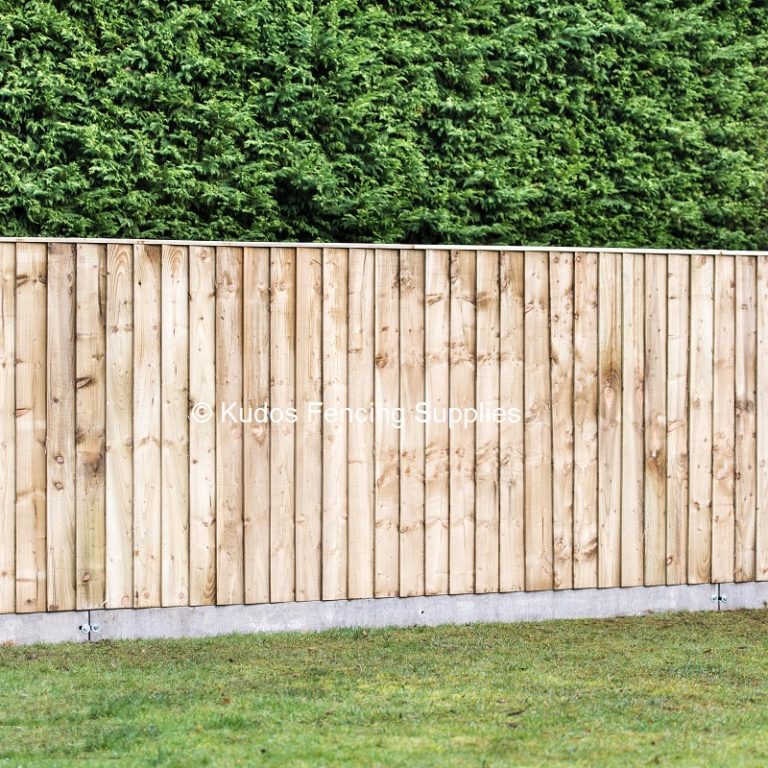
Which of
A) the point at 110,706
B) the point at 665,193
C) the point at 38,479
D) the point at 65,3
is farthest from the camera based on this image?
the point at 665,193

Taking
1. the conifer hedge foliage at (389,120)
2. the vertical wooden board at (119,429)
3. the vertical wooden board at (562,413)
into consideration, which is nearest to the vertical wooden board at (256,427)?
the vertical wooden board at (119,429)

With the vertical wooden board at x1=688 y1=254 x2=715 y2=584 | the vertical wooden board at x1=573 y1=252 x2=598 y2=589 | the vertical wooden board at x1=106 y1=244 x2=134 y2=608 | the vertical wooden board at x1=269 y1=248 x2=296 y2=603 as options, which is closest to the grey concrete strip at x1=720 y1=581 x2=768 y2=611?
the vertical wooden board at x1=688 y1=254 x2=715 y2=584

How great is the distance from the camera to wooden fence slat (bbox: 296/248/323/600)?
22.7 feet

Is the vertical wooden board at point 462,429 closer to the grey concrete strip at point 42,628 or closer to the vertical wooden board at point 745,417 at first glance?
the vertical wooden board at point 745,417

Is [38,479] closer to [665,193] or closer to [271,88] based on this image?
[271,88]

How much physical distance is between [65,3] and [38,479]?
115 inches

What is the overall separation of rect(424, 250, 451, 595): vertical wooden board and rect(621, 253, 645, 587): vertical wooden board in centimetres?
115

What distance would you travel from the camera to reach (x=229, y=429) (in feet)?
22.4

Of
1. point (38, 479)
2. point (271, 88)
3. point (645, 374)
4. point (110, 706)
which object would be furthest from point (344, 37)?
point (110, 706)

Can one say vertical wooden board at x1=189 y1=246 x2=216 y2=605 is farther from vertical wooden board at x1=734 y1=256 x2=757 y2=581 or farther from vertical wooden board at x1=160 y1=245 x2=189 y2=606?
vertical wooden board at x1=734 y1=256 x2=757 y2=581

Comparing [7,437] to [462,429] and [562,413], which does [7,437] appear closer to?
[462,429]

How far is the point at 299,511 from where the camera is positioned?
6.93 metres

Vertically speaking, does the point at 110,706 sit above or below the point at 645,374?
below

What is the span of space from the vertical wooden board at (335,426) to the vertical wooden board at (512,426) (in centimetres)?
97
